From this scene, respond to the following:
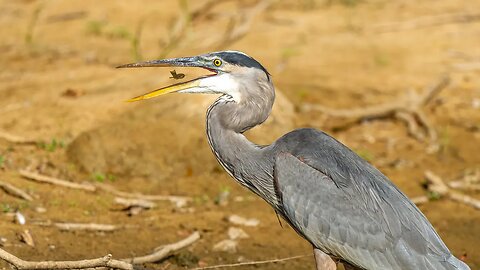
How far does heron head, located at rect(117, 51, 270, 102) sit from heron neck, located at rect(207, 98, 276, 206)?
0.30 ft

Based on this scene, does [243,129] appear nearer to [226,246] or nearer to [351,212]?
[351,212]

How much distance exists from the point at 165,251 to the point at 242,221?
1088 millimetres

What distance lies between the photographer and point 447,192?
7.71 metres

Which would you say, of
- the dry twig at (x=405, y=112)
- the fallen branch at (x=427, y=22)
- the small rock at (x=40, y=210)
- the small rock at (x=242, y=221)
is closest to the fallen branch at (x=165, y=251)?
the small rock at (x=242, y=221)

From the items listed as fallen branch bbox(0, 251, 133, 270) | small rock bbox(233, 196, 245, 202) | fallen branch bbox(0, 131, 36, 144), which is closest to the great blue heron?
fallen branch bbox(0, 251, 133, 270)

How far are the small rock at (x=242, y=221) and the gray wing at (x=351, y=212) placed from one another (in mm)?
1883

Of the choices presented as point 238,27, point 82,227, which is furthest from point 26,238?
point 238,27

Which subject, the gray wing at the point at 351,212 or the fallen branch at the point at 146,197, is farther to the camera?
the fallen branch at the point at 146,197

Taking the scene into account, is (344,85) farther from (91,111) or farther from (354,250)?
(354,250)

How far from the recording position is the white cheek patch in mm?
5114

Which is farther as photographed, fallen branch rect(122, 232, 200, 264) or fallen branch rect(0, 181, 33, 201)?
fallen branch rect(0, 181, 33, 201)

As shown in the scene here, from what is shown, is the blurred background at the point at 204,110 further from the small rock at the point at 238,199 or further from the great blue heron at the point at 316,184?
the great blue heron at the point at 316,184

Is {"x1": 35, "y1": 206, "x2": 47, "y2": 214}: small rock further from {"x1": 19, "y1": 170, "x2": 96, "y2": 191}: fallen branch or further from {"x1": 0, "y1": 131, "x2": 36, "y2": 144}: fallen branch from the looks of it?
{"x1": 0, "y1": 131, "x2": 36, "y2": 144}: fallen branch

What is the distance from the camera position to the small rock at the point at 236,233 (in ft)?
22.0
